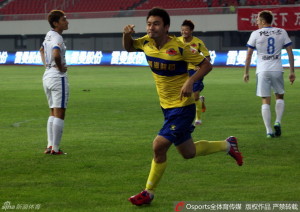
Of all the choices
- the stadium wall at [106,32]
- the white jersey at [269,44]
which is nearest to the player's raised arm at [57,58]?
the white jersey at [269,44]

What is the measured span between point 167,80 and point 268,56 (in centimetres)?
527

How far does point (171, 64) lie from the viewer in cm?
718

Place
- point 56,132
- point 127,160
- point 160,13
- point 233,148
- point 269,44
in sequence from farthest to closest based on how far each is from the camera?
point 269,44
point 56,132
point 127,160
point 233,148
point 160,13

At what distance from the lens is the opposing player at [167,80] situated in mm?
7023

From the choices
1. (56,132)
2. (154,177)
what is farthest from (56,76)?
(154,177)

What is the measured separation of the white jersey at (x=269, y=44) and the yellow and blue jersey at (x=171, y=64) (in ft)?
16.6

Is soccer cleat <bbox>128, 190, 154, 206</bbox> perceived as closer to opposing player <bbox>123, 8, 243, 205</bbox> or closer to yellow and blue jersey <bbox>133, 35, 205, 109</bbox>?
opposing player <bbox>123, 8, 243, 205</bbox>

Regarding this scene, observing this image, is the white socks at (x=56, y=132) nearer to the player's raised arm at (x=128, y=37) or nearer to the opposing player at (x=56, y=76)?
the opposing player at (x=56, y=76)

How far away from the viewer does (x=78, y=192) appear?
24.8 ft

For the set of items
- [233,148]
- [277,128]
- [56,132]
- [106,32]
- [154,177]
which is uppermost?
[154,177]

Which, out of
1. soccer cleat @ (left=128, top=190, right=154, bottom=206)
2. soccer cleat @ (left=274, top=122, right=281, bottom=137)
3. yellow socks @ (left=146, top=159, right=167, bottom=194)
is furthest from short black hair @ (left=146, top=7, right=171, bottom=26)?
soccer cleat @ (left=274, top=122, right=281, bottom=137)

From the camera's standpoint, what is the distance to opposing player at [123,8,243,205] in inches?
277

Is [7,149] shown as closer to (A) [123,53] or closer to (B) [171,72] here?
(B) [171,72]

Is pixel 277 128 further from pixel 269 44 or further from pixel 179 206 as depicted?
pixel 179 206
